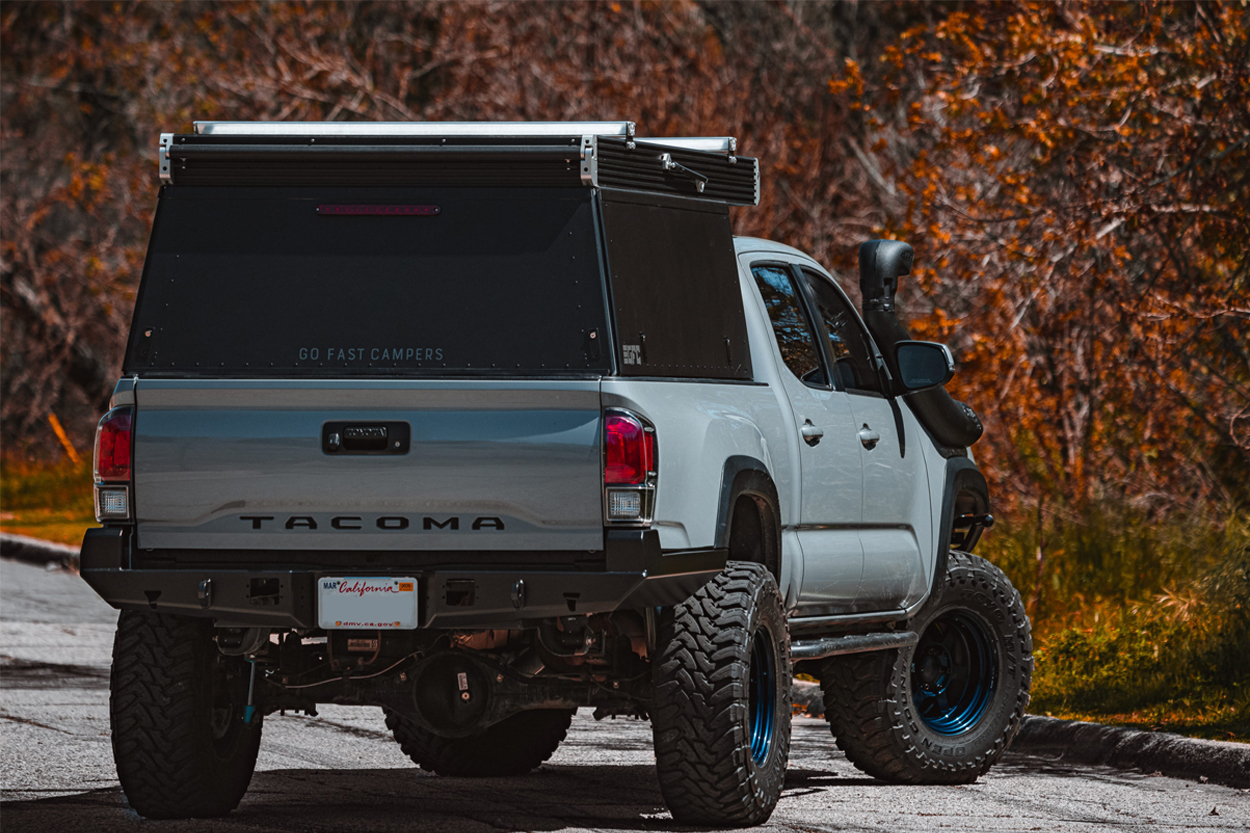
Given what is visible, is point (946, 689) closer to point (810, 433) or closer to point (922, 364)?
point (922, 364)

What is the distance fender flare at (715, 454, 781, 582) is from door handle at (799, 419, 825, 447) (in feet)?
1.32

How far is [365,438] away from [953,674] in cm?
355

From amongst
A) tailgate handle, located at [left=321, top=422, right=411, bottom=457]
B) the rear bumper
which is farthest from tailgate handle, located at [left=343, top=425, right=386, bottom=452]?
the rear bumper

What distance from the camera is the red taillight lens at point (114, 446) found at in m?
6.33

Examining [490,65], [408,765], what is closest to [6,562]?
[490,65]

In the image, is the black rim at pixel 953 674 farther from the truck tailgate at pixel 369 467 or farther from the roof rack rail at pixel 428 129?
the roof rack rail at pixel 428 129

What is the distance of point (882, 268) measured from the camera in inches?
322

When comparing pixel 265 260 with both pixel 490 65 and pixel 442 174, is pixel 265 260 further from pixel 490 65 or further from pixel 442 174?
pixel 490 65

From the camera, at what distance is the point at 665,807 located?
7160 millimetres

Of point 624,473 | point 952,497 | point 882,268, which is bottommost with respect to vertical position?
point 952,497

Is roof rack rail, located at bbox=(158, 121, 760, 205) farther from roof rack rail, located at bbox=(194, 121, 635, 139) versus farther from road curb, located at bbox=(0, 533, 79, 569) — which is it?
road curb, located at bbox=(0, 533, 79, 569)

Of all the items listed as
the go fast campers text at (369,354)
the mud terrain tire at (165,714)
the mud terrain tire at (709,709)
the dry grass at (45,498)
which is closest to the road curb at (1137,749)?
the mud terrain tire at (709,709)

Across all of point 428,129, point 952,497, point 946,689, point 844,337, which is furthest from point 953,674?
point 428,129

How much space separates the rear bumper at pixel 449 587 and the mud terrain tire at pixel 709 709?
18 cm
